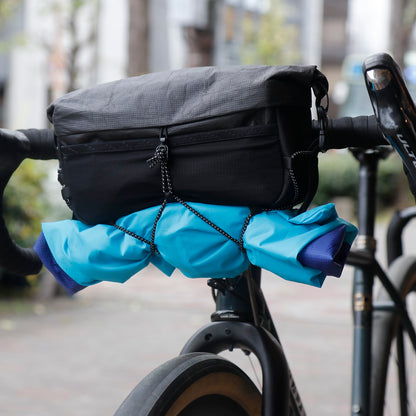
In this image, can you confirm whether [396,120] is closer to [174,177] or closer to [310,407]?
[174,177]

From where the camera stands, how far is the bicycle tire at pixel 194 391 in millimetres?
1344

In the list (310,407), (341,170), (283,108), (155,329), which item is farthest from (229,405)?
(341,170)

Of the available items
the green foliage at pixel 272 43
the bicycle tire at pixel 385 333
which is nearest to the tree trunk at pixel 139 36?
the bicycle tire at pixel 385 333

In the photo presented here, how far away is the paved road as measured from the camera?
434 cm

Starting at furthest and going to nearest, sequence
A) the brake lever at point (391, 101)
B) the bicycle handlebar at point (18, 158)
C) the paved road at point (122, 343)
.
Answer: the paved road at point (122, 343) < the bicycle handlebar at point (18, 158) < the brake lever at point (391, 101)

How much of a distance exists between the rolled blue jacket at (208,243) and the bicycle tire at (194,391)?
21 cm

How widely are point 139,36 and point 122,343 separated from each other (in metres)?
5.79

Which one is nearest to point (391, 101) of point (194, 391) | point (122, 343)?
point (194, 391)

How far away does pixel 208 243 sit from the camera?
1.31 m

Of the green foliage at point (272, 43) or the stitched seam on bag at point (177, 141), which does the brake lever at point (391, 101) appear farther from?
the green foliage at point (272, 43)

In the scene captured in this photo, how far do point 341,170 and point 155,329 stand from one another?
12.2 meters

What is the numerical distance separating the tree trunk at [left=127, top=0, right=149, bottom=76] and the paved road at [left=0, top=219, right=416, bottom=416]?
11.3 ft

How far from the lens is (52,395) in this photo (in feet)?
14.3

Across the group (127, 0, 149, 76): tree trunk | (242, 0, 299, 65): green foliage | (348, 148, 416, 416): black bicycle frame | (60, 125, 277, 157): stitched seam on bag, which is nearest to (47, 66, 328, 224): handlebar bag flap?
(60, 125, 277, 157): stitched seam on bag
